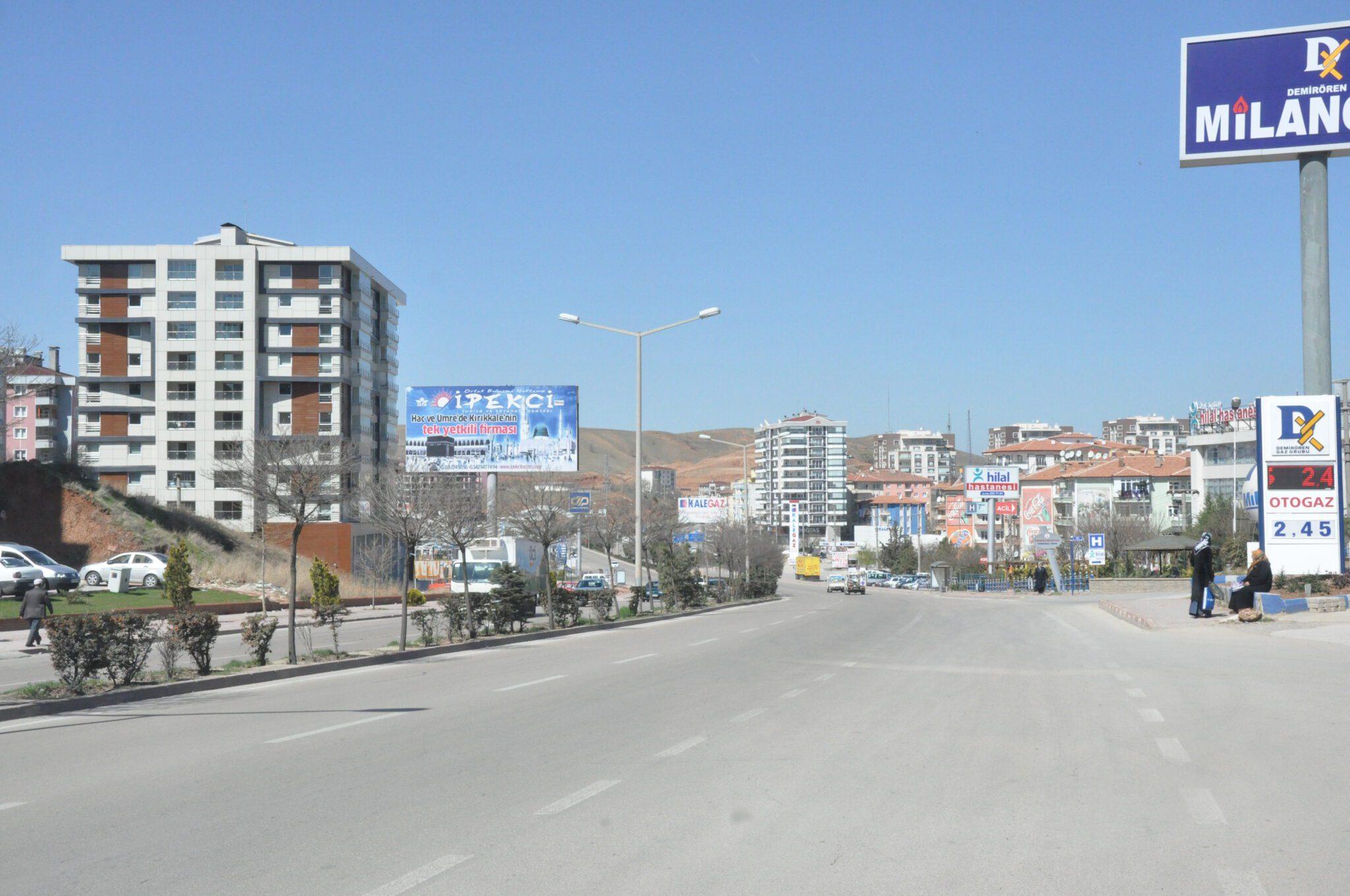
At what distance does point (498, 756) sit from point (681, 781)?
2025 millimetres

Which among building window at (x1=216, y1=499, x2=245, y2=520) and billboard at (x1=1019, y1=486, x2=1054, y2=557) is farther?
billboard at (x1=1019, y1=486, x2=1054, y2=557)

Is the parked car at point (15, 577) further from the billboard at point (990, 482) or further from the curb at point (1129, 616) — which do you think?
the billboard at point (990, 482)

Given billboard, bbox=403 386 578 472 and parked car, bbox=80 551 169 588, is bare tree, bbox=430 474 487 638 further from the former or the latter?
parked car, bbox=80 551 169 588

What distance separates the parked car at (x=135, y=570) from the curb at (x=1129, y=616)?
35783mm

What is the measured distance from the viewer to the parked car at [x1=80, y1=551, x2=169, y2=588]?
4741cm

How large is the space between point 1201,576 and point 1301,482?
3.93 m

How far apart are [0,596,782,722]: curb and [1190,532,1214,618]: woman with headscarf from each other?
15.4 m

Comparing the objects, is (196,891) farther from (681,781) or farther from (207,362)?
(207,362)

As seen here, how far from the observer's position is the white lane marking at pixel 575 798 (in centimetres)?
792

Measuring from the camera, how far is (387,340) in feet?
301

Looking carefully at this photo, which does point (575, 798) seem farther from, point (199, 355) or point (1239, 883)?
point (199, 355)

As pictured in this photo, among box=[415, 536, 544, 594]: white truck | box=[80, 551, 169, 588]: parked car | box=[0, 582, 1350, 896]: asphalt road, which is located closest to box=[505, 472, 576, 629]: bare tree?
box=[415, 536, 544, 594]: white truck

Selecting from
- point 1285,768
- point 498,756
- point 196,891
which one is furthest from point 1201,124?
point 196,891

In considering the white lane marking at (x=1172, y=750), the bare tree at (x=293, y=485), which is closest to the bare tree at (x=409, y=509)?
the bare tree at (x=293, y=485)
